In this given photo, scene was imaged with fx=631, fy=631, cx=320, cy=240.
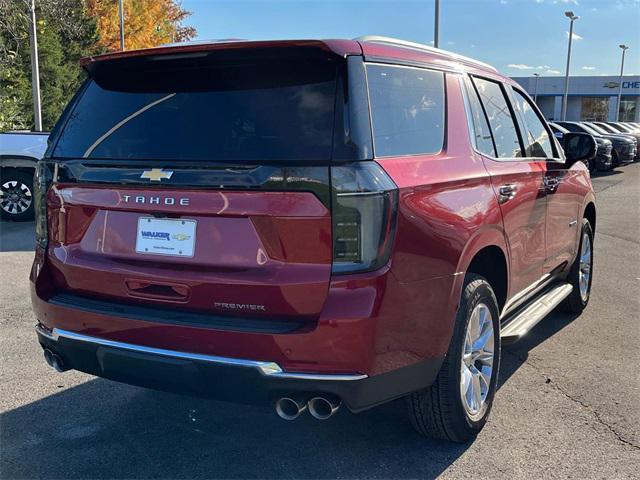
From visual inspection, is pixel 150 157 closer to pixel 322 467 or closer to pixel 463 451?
pixel 322 467

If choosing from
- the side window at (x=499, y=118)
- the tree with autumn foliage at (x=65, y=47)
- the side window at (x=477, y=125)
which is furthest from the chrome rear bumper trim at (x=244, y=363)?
the tree with autumn foliage at (x=65, y=47)

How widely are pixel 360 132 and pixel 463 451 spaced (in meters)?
1.73

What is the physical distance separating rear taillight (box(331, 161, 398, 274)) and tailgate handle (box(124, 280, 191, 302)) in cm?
68

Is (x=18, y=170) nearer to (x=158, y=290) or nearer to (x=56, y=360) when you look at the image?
(x=56, y=360)

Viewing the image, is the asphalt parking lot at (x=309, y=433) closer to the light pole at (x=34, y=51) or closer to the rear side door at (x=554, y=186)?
the rear side door at (x=554, y=186)

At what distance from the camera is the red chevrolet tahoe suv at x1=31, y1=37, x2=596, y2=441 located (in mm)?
2506

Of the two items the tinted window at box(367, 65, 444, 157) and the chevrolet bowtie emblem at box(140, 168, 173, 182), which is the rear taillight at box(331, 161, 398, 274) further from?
the chevrolet bowtie emblem at box(140, 168, 173, 182)

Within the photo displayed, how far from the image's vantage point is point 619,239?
972 centimetres

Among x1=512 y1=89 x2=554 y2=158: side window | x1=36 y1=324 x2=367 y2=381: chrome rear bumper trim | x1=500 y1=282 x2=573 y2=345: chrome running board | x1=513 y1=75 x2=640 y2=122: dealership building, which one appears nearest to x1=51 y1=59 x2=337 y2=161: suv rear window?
x1=36 y1=324 x2=367 y2=381: chrome rear bumper trim

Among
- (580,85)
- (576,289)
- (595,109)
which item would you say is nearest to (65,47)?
(576,289)

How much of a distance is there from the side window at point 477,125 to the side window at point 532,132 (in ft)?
2.34

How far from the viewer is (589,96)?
73.4m

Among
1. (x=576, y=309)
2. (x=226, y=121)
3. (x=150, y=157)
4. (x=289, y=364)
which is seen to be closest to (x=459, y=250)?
(x=289, y=364)

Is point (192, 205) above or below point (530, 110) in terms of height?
below
